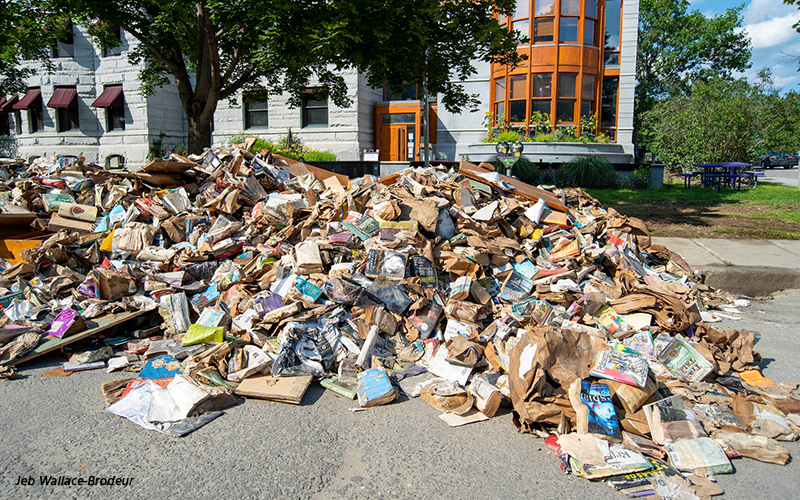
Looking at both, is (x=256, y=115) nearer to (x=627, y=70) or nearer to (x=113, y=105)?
(x=113, y=105)

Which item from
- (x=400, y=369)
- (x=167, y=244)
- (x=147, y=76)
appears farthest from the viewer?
(x=147, y=76)

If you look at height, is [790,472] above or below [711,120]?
below

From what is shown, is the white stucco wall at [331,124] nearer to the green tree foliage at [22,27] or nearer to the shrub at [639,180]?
the green tree foliage at [22,27]

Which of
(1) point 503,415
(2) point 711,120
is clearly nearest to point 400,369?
(1) point 503,415

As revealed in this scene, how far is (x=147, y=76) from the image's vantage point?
45.2 feet

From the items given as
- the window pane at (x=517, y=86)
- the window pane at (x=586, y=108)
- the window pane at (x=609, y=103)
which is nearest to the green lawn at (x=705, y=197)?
the window pane at (x=586, y=108)

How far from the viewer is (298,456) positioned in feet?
9.24

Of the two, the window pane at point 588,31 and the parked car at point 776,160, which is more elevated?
the window pane at point 588,31

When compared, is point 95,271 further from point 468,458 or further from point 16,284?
point 468,458

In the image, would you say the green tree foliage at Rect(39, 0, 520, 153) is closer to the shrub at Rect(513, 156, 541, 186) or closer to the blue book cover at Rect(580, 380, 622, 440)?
the shrub at Rect(513, 156, 541, 186)

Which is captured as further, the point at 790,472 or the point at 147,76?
the point at 147,76

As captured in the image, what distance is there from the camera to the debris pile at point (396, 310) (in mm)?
3082

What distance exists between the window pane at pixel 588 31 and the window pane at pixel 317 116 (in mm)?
11532

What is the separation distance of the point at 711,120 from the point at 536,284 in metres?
22.6
